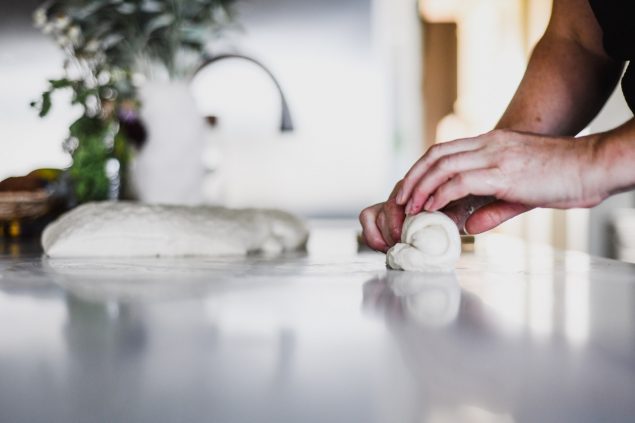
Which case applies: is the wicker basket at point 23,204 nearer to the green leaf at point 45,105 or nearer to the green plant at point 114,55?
the green plant at point 114,55

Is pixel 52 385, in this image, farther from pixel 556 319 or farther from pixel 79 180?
pixel 79 180

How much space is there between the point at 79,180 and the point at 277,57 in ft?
4.32

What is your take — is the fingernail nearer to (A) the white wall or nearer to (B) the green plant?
(B) the green plant

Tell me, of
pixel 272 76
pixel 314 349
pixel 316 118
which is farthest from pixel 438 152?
pixel 316 118

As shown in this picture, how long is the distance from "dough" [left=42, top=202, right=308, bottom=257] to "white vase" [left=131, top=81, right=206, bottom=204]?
0.63 metres

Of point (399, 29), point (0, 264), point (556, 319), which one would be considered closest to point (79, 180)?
point (0, 264)

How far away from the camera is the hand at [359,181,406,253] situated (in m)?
0.84

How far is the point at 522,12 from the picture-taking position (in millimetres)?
3016

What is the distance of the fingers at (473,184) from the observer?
2.33 ft

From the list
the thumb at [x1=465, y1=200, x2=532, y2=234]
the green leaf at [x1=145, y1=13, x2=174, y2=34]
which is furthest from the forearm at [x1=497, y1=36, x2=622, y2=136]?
the green leaf at [x1=145, y1=13, x2=174, y2=34]

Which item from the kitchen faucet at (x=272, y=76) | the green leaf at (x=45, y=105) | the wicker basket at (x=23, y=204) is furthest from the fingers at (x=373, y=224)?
the kitchen faucet at (x=272, y=76)

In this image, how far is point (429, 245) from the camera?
2.43ft

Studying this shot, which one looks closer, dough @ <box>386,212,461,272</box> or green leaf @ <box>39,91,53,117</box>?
dough @ <box>386,212,461,272</box>

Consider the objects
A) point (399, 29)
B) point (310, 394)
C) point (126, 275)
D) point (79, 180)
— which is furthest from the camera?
point (399, 29)
